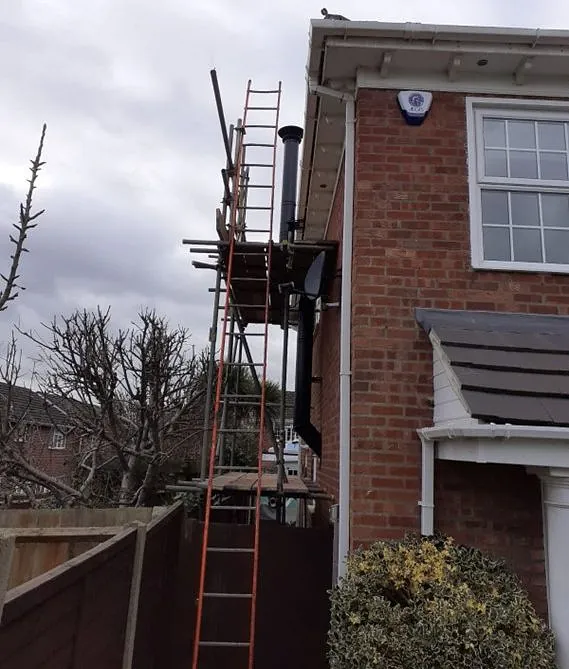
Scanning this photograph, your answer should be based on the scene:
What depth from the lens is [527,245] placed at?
15.0 ft

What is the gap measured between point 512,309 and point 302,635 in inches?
135

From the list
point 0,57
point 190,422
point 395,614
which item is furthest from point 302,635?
point 0,57

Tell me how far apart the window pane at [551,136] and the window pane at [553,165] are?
80 mm

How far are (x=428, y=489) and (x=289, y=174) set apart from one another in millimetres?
5375

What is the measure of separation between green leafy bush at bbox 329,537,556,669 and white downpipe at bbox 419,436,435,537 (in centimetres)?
19

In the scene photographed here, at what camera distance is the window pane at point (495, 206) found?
4633 mm

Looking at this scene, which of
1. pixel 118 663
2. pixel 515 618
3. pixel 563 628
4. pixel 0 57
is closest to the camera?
pixel 118 663

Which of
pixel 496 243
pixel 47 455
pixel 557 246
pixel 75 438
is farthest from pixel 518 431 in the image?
pixel 47 455

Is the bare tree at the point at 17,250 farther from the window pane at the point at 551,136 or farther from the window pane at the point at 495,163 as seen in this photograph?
the window pane at the point at 551,136

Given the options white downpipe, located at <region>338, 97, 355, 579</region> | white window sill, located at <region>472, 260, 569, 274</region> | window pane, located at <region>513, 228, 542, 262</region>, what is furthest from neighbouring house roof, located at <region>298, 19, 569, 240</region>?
white window sill, located at <region>472, 260, 569, 274</region>

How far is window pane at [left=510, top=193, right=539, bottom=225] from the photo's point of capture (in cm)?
463

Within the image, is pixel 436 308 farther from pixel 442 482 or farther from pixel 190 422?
pixel 190 422

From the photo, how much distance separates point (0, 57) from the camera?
28.4ft

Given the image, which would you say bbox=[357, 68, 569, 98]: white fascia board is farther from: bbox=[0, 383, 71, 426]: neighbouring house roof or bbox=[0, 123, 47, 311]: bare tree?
bbox=[0, 383, 71, 426]: neighbouring house roof
